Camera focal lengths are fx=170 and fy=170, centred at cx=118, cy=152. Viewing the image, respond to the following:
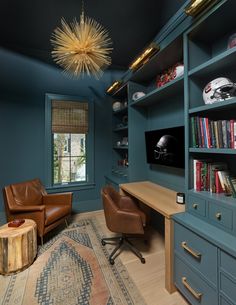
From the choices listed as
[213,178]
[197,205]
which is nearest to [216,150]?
[213,178]

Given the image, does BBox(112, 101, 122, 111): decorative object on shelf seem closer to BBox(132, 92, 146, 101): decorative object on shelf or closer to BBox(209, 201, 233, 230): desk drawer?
BBox(132, 92, 146, 101): decorative object on shelf

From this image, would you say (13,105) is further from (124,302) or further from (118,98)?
(124,302)

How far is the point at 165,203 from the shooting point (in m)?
1.84

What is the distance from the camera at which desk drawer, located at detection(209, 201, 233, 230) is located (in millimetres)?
1228

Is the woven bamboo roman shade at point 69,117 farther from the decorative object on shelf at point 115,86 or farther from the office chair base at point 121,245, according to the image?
the office chair base at point 121,245

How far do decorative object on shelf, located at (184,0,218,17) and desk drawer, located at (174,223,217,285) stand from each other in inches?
68.8

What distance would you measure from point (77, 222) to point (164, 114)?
2.37m

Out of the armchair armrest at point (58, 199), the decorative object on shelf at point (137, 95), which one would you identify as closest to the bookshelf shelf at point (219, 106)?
the decorative object on shelf at point (137, 95)

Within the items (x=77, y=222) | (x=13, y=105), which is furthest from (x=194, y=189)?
(x=13, y=105)

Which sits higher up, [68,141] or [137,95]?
[137,95]

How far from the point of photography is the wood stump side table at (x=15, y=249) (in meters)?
1.77

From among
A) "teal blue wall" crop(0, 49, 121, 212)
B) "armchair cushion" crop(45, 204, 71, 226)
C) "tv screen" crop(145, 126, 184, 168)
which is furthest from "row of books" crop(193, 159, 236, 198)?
"teal blue wall" crop(0, 49, 121, 212)

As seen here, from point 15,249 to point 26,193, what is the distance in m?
1.08

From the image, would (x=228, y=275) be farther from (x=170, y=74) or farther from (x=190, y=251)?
(x=170, y=74)
